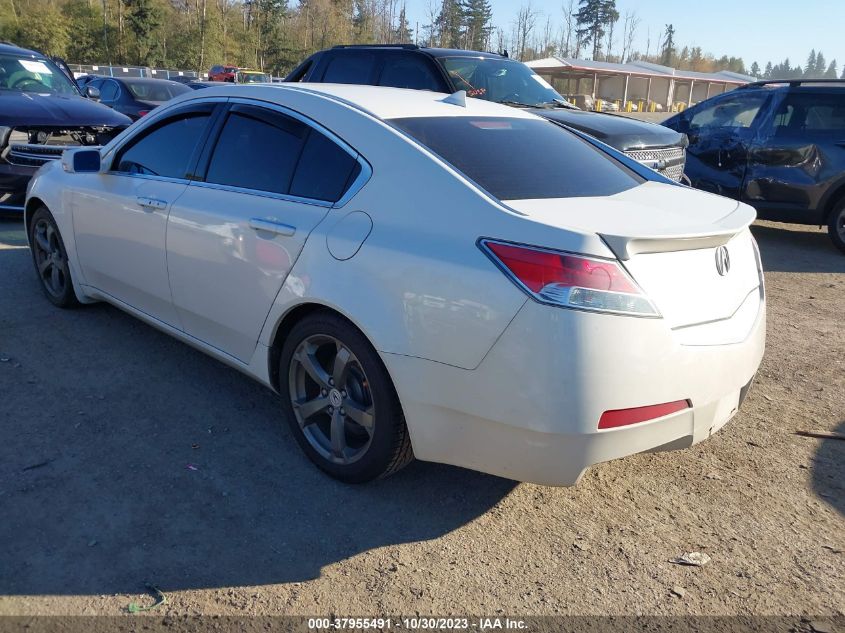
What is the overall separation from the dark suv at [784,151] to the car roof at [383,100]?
5.82m

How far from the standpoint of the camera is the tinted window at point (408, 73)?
7.81 m

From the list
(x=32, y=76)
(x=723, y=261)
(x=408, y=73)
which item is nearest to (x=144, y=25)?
(x=32, y=76)

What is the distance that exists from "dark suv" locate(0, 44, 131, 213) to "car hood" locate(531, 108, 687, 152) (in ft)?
16.7

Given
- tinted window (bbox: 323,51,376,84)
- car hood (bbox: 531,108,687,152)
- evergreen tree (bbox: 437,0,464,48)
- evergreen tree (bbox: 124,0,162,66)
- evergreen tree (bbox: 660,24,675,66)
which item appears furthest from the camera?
evergreen tree (bbox: 660,24,675,66)

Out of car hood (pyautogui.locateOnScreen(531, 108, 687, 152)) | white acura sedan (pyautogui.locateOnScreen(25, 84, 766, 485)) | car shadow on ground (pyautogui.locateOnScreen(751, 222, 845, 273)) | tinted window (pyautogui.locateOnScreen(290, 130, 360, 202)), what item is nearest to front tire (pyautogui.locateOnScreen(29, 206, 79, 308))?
white acura sedan (pyautogui.locateOnScreen(25, 84, 766, 485))

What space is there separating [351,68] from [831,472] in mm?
6751

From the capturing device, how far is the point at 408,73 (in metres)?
8.01

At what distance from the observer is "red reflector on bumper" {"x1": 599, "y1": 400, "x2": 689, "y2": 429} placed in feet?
8.19

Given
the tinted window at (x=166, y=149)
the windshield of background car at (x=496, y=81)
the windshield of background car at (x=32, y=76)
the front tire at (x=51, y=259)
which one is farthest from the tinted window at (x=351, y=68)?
the tinted window at (x=166, y=149)

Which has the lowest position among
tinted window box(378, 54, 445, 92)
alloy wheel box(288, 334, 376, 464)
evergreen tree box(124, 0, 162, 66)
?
alloy wheel box(288, 334, 376, 464)

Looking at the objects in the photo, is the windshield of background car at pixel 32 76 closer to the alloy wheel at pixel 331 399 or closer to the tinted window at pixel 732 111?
the alloy wheel at pixel 331 399

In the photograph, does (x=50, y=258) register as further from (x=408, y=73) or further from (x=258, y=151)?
(x=408, y=73)

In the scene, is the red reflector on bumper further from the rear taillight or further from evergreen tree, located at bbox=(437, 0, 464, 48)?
evergreen tree, located at bbox=(437, 0, 464, 48)

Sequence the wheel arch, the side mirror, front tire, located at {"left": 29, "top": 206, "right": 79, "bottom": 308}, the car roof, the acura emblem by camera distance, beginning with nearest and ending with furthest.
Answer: the acura emblem < the wheel arch < the car roof < the side mirror < front tire, located at {"left": 29, "top": 206, "right": 79, "bottom": 308}
